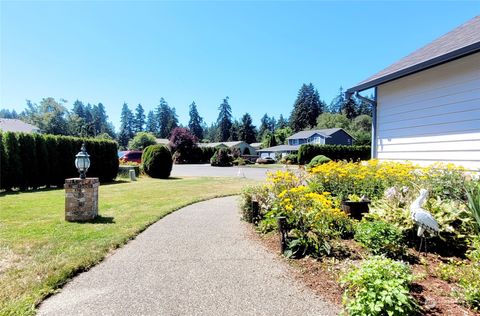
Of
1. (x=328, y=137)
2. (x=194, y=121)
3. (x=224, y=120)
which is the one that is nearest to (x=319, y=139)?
(x=328, y=137)

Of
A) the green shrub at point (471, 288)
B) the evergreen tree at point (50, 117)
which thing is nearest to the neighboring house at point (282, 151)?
the evergreen tree at point (50, 117)

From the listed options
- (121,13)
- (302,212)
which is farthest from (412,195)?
(121,13)

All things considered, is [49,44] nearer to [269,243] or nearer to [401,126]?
[269,243]

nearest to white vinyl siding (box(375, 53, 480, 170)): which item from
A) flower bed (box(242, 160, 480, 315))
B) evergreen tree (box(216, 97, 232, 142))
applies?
flower bed (box(242, 160, 480, 315))

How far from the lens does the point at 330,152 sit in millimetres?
34906

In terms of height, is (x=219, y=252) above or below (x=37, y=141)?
below

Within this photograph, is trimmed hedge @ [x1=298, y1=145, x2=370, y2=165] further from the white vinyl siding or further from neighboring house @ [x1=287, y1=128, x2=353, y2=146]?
the white vinyl siding

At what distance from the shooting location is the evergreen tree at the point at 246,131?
70.4m

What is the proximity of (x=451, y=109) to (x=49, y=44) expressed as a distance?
37.2 feet

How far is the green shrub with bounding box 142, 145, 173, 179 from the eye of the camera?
630 inches

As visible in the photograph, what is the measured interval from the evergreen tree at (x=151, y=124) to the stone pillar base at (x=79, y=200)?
81452 millimetres

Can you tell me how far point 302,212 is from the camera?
146 inches

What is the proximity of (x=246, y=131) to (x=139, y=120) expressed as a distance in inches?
1501

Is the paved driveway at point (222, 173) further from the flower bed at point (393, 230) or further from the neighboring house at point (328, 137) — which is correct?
the neighboring house at point (328, 137)
